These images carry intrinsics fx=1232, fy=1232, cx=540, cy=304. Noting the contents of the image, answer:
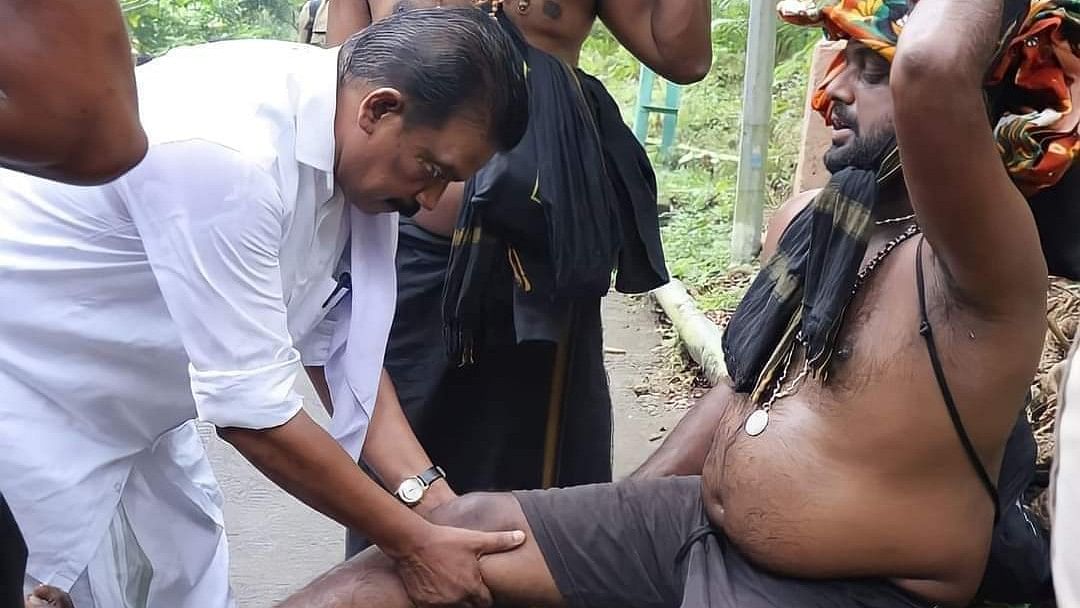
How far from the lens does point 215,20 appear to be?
1019 centimetres

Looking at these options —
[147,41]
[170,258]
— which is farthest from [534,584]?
[147,41]

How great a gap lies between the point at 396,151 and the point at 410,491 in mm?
707

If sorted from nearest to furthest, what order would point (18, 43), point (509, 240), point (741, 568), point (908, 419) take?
point (18, 43) → point (908, 419) → point (741, 568) → point (509, 240)

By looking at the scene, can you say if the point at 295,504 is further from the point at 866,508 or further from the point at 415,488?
the point at 866,508

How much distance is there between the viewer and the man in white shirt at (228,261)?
1.78 metres

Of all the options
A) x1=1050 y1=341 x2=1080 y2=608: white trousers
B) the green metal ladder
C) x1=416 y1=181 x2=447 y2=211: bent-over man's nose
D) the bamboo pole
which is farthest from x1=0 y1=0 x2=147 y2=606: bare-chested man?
the green metal ladder

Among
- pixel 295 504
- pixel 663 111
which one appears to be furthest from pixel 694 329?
pixel 663 111

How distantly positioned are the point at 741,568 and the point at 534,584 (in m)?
0.38

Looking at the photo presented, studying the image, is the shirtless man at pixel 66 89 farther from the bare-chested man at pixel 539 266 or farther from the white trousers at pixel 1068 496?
the bare-chested man at pixel 539 266

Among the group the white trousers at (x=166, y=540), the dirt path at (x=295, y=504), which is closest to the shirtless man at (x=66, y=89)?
the white trousers at (x=166, y=540)

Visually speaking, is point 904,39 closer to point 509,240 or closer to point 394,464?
point 509,240

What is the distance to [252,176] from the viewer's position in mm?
1778

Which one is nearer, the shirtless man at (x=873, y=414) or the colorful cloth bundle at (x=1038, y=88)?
the shirtless man at (x=873, y=414)

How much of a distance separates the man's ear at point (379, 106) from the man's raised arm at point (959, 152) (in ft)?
2.43
